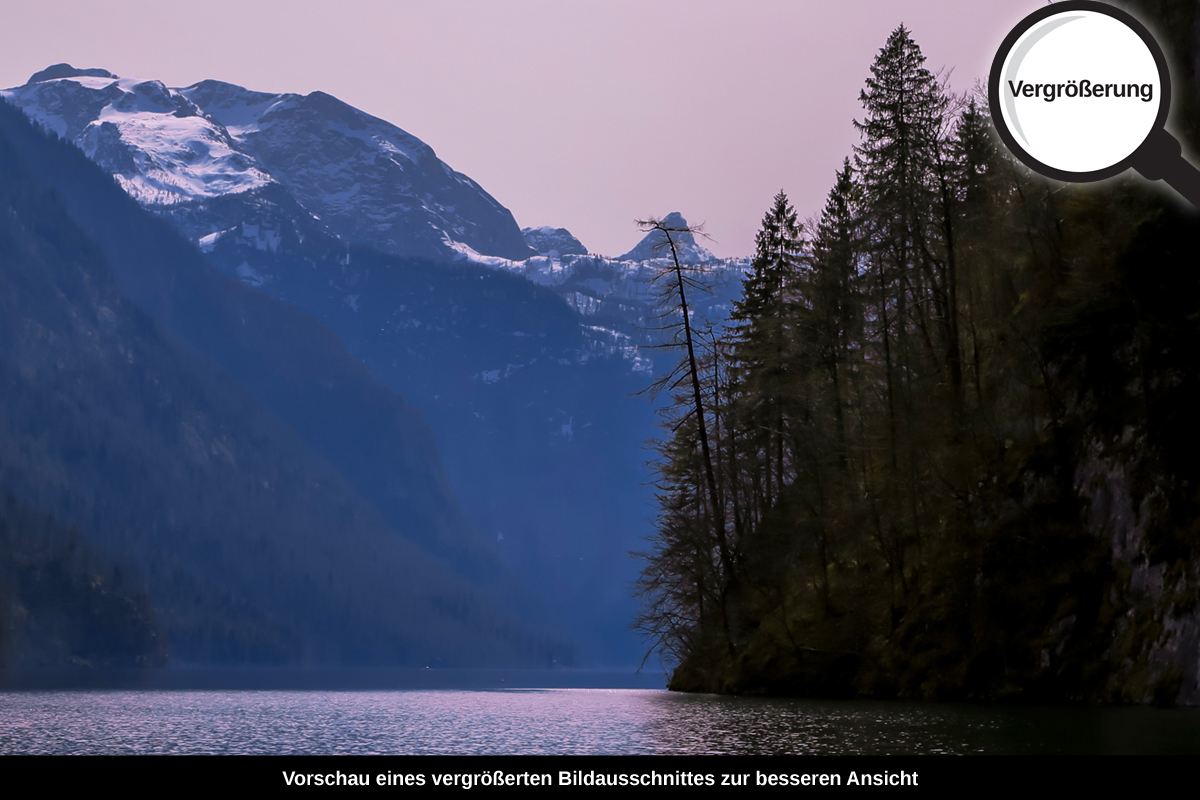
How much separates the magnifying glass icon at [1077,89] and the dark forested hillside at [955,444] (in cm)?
2123

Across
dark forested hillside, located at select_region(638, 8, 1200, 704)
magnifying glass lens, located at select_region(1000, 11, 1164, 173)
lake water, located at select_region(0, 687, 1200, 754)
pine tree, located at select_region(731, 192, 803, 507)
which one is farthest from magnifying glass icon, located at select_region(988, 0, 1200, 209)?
pine tree, located at select_region(731, 192, 803, 507)

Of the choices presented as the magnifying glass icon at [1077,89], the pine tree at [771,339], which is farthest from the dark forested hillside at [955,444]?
the magnifying glass icon at [1077,89]

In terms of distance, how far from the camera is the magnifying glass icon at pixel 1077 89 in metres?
4.53

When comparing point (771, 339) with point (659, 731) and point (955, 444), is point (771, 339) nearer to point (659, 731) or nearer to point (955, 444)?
point (955, 444)

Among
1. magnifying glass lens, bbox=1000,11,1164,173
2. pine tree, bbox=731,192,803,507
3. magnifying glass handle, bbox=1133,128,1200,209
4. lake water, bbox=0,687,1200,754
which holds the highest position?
pine tree, bbox=731,192,803,507

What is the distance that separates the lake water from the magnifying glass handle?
585 inches

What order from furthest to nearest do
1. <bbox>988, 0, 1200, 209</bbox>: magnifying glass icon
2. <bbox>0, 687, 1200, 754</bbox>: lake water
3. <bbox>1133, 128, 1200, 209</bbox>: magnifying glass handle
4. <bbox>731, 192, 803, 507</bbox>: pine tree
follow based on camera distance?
<bbox>731, 192, 803, 507</bbox>: pine tree < <bbox>0, 687, 1200, 754</bbox>: lake water < <bbox>988, 0, 1200, 209</bbox>: magnifying glass icon < <bbox>1133, 128, 1200, 209</bbox>: magnifying glass handle

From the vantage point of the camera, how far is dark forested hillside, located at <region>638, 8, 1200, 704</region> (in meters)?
30.7

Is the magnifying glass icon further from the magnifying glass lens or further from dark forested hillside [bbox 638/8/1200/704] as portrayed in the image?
dark forested hillside [bbox 638/8/1200/704]

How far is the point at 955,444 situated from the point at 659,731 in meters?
18.3

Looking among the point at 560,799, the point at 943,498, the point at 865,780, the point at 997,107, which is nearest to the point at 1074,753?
the point at 865,780

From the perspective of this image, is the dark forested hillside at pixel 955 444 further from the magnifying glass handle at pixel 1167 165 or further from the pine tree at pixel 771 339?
the magnifying glass handle at pixel 1167 165

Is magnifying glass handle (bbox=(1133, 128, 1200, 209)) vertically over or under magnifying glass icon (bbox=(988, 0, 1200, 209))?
under

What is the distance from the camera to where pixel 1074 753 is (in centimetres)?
1777
